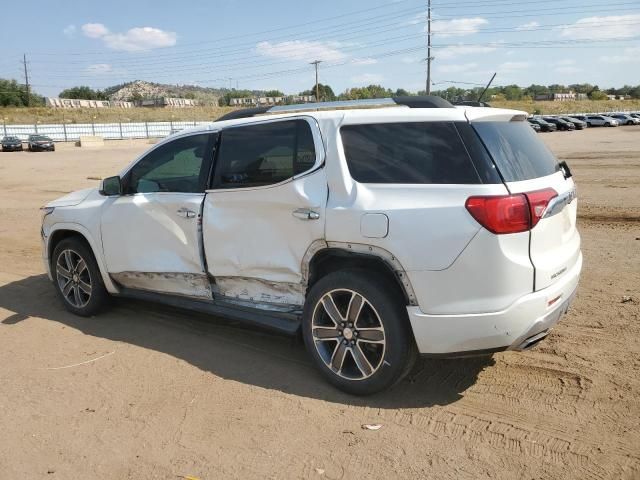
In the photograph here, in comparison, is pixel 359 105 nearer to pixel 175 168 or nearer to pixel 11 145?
pixel 175 168

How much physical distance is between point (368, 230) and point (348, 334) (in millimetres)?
727

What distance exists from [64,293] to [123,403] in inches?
88.5

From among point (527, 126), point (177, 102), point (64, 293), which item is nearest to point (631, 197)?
point (527, 126)

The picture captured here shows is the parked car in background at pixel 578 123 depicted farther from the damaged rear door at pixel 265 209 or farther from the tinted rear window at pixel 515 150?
the damaged rear door at pixel 265 209

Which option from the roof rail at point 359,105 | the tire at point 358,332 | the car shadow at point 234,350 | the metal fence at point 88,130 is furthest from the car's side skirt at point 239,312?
the metal fence at point 88,130

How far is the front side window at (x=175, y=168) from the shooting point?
454 centimetres

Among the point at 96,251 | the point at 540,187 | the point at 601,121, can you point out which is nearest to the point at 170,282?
the point at 96,251

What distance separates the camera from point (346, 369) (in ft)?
12.4

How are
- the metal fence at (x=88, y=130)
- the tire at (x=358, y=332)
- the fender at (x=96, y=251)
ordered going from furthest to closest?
the metal fence at (x=88, y=130) → the fender at (x=96, y=251) → the tire at (x=358, y=332)

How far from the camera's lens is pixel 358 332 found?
144 inches

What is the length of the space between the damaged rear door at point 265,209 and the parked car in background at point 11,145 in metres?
48.9

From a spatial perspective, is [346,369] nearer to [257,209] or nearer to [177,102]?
[257,209]

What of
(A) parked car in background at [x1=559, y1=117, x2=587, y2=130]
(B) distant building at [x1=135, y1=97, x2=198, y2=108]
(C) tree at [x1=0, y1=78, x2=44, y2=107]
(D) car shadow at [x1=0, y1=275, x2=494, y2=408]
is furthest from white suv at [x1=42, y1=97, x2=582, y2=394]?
(B) distant building at [x1=135, y1=97, x2=198, y2=108]

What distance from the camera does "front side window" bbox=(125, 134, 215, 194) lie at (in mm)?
4539
